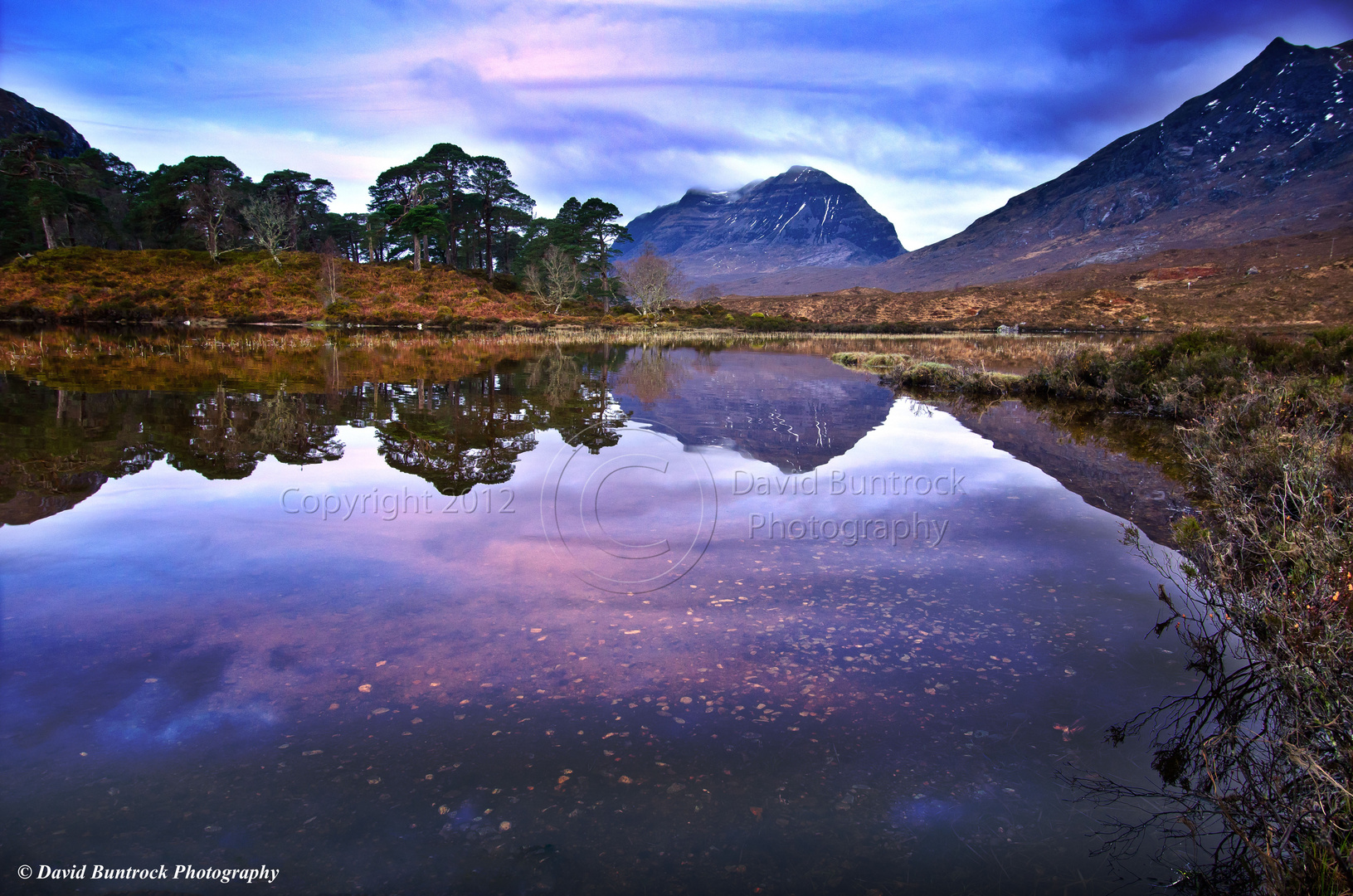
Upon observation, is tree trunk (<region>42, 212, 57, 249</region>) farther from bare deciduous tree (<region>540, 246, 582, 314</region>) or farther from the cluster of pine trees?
bare deciduous tree (<region>540, 246, 582, 314</region>)

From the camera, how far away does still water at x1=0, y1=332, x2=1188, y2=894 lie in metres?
2.97

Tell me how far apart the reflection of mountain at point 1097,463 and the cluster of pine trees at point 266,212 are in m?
55.3

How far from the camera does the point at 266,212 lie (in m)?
66.6

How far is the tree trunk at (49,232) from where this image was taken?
5939cm

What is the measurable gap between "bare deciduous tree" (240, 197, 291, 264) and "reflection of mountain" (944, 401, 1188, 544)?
211ft

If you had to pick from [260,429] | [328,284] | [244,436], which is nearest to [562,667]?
[244,436]

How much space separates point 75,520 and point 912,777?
27.3ft

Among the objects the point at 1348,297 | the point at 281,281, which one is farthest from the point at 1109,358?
the point at 1348,297

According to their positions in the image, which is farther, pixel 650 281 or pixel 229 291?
pixel 650 281

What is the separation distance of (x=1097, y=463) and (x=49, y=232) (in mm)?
83591

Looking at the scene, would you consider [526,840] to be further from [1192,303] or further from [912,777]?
[1192,303]

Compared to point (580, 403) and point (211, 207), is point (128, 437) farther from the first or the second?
point (211, 207)

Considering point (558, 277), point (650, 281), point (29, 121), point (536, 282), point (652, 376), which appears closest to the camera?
point (652, 376)

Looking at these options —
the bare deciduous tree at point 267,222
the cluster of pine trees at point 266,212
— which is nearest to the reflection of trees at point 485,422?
the cluster of pine trees at point 266,212
